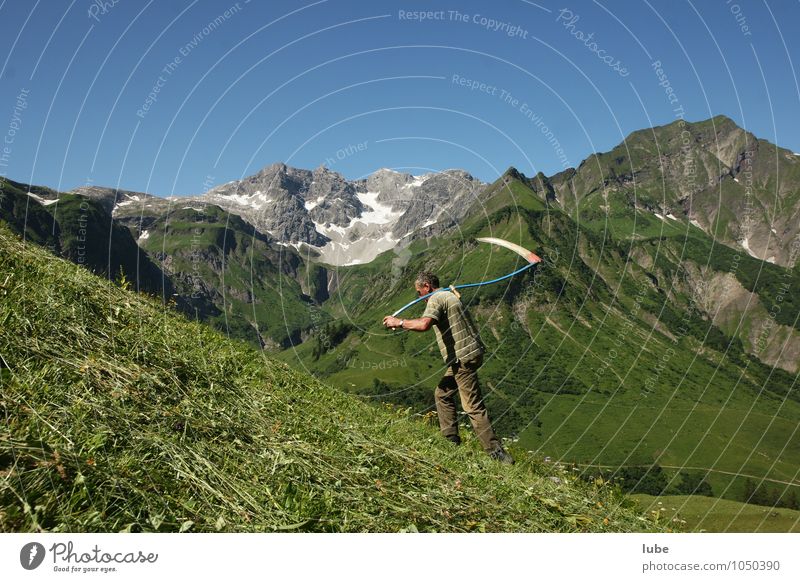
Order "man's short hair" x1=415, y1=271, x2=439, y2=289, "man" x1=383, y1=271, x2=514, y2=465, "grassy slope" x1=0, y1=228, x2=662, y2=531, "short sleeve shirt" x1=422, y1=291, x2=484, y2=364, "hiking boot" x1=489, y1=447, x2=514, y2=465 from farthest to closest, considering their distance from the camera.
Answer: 1. "man's short hair" x1=415, y1=271, x2=439, y2=289
2. "short sleeve shirt" x1=422, y1=291, x2=484, y2=364
3. "man" x1=383, y1=271, x2=514, y2=465
4. "hiking boot" x1=489, y1=447, x2=514, y2=465
5. "grassy slope" x1=0, y1=228, x2=662, y2=531

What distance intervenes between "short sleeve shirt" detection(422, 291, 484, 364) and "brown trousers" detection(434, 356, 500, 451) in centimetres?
27

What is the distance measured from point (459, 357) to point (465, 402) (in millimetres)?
Answer: 1094

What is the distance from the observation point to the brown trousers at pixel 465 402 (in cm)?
1345

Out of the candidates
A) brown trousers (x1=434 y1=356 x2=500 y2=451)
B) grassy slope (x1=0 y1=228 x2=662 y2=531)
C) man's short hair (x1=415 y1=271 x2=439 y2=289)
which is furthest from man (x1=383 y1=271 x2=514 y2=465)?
grassy slope (x1=0 y1=228 x2=662 y2=531)

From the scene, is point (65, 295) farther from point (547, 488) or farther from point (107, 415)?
point (547, 488)

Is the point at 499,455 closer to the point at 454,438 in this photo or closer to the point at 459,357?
the point at 454,438

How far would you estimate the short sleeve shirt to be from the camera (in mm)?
13523

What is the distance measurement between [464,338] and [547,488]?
457cm

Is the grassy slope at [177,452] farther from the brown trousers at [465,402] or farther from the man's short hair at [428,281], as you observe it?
the man's short hair at [428,281]

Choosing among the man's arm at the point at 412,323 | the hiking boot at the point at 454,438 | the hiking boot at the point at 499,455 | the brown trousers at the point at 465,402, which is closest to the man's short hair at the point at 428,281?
the man's arm at the point at 412,323

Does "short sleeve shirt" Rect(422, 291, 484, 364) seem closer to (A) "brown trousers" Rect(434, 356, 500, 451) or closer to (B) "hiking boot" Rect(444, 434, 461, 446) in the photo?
(A) "brown trousers" Rect(434, 356, 500, 451)

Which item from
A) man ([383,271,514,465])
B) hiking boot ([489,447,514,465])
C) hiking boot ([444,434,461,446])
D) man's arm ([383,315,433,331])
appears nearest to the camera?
man's arm ([383,315,433,331])
